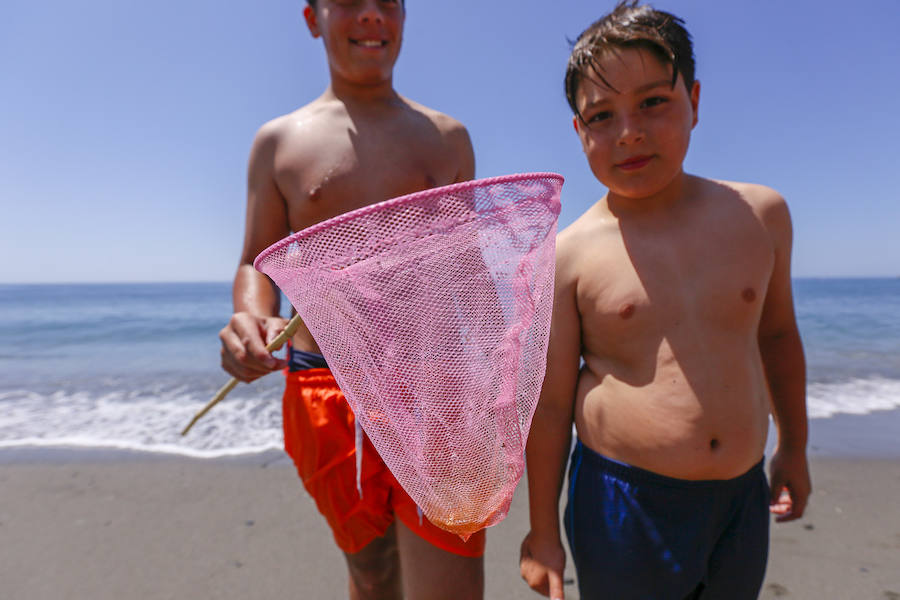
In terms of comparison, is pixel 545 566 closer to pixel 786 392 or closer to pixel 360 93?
pixel 786 392

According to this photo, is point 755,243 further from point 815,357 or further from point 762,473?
point 815,357

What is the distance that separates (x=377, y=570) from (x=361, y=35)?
1.78 m

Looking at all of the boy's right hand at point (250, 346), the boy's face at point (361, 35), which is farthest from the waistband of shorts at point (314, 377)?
the boy's face at point (361, 35)

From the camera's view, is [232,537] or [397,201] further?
[232,537]

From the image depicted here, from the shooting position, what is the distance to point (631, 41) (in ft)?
4.85

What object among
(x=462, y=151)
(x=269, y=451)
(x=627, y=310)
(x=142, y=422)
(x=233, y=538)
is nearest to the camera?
(x=627, y=310)

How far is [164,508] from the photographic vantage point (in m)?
3.73

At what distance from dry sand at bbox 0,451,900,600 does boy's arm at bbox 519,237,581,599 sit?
4.62 ft

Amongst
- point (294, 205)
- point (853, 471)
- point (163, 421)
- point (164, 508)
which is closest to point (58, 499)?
point (164, 508)

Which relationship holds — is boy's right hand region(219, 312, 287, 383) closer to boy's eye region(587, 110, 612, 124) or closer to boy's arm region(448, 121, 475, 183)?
boy's arm region(448, 121, 475, 183)

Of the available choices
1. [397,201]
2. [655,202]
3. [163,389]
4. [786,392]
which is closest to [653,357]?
[655,202]

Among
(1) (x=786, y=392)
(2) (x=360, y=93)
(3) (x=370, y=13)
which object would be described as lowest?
(1) (x=786, y=392)

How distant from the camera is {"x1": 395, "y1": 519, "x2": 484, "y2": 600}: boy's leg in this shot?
60.3 inches

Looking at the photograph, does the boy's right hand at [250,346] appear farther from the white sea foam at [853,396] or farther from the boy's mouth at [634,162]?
the white sea foam at [853,396]
